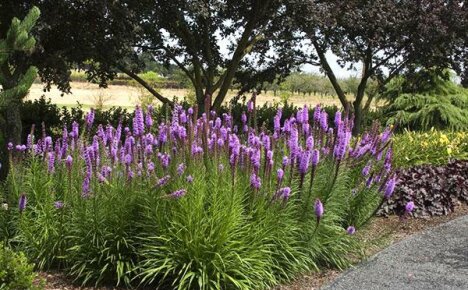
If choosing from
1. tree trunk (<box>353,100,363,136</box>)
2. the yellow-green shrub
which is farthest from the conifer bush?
tree trunk (<box>353,100,363,136</box>)

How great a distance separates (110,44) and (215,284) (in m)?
5.65

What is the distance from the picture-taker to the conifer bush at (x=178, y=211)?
434cm

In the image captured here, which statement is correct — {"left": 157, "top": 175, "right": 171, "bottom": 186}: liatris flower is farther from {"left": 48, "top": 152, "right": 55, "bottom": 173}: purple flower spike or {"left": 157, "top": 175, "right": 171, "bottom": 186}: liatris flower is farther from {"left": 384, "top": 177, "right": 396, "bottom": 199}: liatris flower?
{"left": 384, "top": 177, "right": 396, "bottom": 199}: liatris flower

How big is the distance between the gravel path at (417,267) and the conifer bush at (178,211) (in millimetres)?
295

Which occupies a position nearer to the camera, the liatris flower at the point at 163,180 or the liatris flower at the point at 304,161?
the liatris flower at the point at 163,180

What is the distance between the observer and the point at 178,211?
174 inches

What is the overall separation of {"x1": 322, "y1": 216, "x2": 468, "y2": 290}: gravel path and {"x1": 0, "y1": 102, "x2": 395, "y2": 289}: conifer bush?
0.29 m

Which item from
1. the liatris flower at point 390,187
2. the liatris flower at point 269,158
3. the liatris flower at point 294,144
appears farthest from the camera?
the liatris flower at point 390,187

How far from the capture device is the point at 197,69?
1382 cm

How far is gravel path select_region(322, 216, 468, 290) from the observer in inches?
189

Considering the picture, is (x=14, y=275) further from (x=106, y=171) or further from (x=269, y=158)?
(x=269, y=158)

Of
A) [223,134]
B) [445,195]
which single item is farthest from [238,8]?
[223,134]

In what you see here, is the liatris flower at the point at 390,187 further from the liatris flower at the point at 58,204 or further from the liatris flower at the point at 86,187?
the liatris flower at the point at 58,204

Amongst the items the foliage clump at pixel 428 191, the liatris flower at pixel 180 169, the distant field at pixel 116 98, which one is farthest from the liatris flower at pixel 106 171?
the distant field at pixel 116 98
